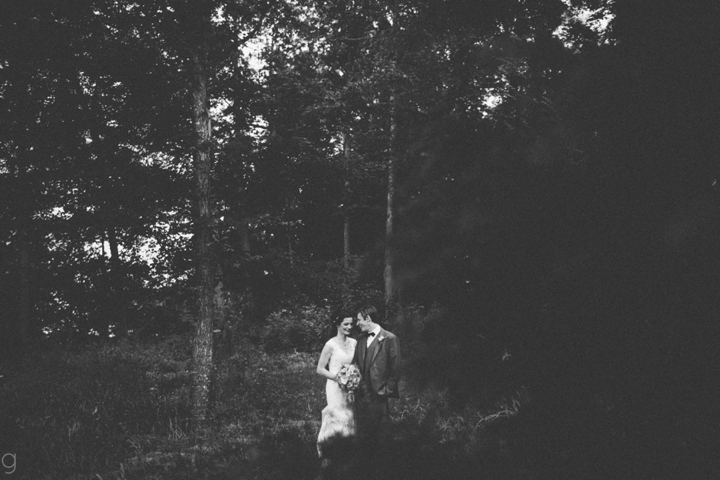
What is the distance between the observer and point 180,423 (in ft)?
33.1

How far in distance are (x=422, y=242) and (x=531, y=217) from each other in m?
0.31

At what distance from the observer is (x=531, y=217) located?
1.67 m

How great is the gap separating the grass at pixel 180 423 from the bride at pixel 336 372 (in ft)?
2.01

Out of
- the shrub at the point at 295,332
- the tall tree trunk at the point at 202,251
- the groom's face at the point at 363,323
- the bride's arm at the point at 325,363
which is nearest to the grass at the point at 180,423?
the tall tree trunk at the point at 202,251

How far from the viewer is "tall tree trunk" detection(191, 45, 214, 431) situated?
33.0ft

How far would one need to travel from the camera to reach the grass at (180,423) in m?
1.79

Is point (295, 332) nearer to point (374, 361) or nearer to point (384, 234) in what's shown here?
point (374, 361)

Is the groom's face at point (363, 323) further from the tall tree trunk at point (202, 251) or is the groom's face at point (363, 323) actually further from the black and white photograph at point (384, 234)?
the tall tree trunk at point (202, 251)

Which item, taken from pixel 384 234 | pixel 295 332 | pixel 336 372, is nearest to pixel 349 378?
pixel 336 372

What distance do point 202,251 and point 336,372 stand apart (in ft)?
14.2

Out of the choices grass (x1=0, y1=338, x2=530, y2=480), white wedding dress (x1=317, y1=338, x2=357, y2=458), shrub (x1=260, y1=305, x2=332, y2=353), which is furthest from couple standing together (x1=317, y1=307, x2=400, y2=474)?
shrub (x1=260, y1=305, x2=332, y2=353)

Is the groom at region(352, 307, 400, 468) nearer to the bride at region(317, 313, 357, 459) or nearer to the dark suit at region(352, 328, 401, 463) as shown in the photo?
the dark suit at region(352, 328, 401, 463)

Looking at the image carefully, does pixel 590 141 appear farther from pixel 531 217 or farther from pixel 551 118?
pixel 531 217

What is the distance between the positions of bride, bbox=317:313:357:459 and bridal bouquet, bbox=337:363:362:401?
123 mm
